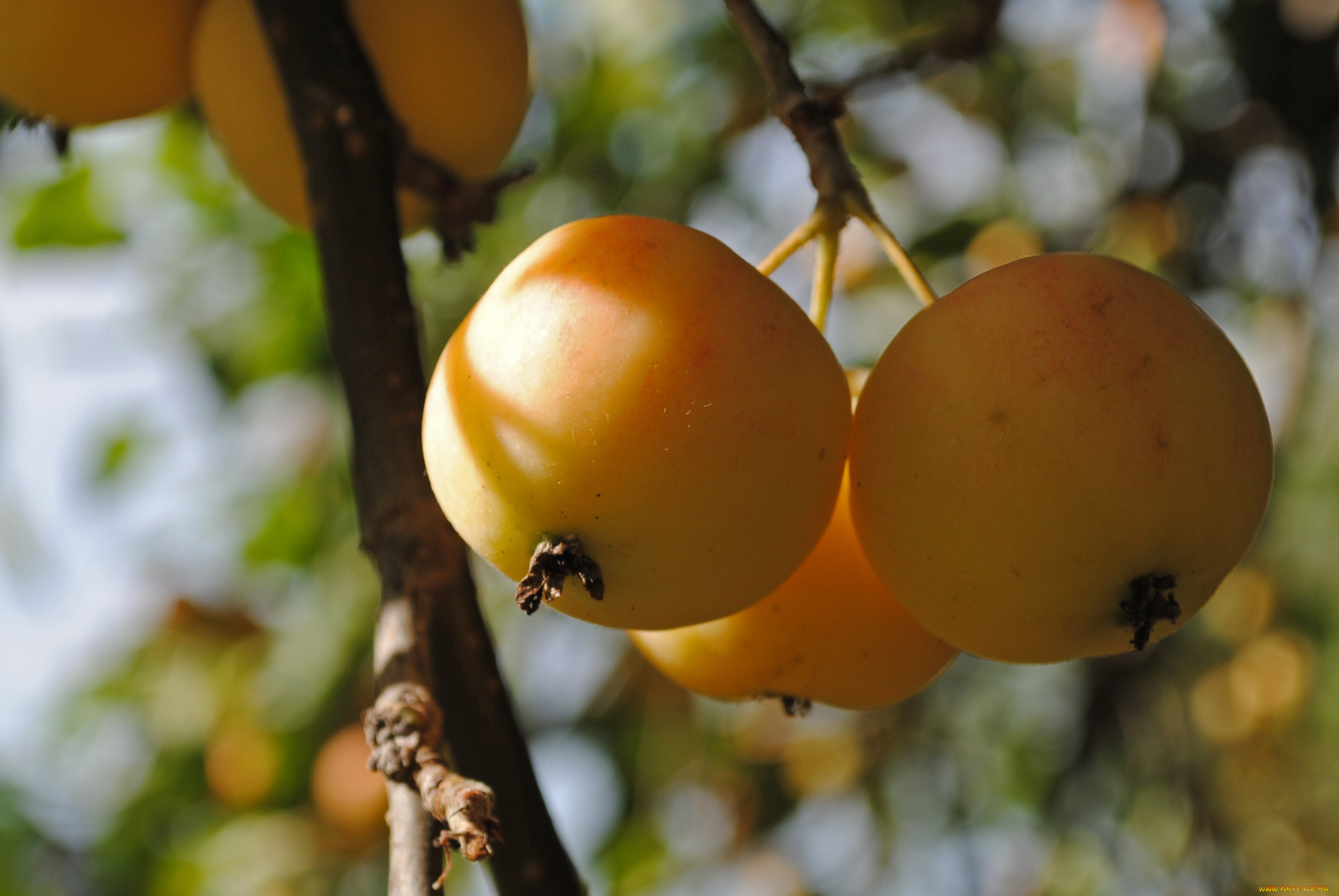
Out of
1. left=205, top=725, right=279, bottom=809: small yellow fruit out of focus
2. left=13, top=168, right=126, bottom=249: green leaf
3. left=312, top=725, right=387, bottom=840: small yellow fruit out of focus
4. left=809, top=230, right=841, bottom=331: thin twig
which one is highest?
left=809, top=230, right=841, bottom=331: thin twig

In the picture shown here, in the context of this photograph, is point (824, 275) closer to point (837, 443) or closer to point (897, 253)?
point (897, 253)

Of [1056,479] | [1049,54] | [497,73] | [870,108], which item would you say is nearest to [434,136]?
[497,73]

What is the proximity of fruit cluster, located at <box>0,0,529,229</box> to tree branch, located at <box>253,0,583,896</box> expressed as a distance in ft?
0.18

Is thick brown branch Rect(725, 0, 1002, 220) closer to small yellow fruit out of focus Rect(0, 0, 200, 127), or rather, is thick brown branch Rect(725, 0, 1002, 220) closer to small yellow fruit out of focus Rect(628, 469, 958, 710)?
small yellow fruit out of focus Rect(628, 469, 958, 710)

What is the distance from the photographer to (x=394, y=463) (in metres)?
1.00

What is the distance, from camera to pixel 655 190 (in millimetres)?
2328

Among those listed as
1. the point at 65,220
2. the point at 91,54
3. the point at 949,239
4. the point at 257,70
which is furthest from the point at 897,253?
the point at 65,220

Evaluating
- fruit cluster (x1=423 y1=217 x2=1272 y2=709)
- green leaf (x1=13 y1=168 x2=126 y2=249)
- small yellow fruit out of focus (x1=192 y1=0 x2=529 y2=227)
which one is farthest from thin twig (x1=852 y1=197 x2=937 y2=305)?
green leaf (x1=13 y1=168 x2=126 y2=249)

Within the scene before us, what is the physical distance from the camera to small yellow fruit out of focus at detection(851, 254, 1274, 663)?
30.7 inches

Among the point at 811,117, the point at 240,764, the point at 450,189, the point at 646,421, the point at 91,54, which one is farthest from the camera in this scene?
the point at 240,764

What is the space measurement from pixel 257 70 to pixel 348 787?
1.71 meters

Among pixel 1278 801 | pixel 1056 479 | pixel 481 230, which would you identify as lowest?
pixel 1278 801

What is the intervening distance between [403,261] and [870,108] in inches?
69.2

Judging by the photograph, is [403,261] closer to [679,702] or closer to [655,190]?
[655,190]
